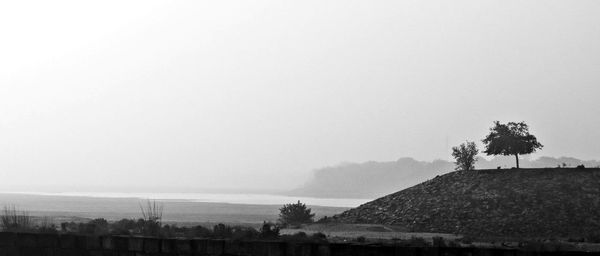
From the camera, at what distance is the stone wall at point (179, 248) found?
23750 mm

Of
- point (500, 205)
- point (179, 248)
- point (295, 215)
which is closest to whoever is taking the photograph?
point (179, 248)

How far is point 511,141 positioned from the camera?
50156mm

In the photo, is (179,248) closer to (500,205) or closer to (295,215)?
(500,205)

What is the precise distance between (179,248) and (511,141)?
3012cm

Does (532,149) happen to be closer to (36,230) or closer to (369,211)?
(369,211)

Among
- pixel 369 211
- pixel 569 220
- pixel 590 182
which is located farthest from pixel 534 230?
pixel 369 211

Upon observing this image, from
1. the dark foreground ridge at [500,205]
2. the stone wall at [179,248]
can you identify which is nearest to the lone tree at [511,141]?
the dark foreground ridge at [500,205]

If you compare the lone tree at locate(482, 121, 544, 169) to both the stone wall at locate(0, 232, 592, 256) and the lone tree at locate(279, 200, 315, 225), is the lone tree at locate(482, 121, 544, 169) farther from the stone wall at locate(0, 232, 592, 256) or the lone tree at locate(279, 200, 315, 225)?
the stone wall at locate(0, 232, 592, 256)

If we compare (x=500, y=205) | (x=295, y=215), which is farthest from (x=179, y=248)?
(x=295, y=215)

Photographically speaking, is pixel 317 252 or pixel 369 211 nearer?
pixel 317 252

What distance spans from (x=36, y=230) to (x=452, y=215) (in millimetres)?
23158

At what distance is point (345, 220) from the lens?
156ft

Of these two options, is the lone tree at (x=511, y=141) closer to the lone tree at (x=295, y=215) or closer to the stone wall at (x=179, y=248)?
the lone tree at (x=295, y=215)

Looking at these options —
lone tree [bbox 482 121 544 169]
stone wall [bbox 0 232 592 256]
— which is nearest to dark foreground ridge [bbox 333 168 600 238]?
lone tree [bbox 482 121 544 169]
